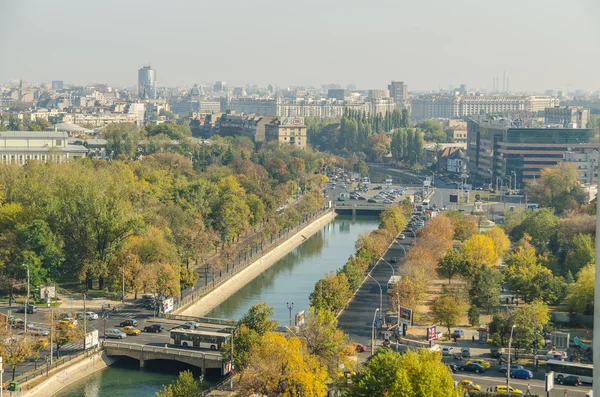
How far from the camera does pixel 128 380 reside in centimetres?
1490

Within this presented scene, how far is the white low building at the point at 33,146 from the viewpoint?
118 feet

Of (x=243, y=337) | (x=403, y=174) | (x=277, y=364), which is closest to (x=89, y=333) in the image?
(x=243, y=337)

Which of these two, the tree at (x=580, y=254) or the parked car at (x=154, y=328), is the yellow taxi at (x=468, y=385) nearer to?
the parked car at (x=154, y=328)

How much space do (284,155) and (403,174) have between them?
718 centimetres

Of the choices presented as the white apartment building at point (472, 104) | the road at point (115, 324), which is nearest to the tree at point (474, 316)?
the road at point (115, 324)

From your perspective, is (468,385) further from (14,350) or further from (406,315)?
(14,350)

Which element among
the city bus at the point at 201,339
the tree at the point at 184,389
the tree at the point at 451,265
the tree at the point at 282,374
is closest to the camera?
the tree at the point at 184,389

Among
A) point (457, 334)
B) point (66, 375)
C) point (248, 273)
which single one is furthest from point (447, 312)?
point (248, 273)

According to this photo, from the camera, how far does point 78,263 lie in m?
19.6

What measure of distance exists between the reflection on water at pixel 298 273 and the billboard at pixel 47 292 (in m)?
2.86

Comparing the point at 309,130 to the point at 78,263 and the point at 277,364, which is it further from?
the point at 277,364

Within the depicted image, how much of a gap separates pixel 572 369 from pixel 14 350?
300 inches

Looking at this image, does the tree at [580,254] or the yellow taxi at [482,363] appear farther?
the tree at [580,254]

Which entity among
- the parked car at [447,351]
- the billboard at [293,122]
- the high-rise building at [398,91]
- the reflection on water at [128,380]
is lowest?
the reflection on water at [128,380]
